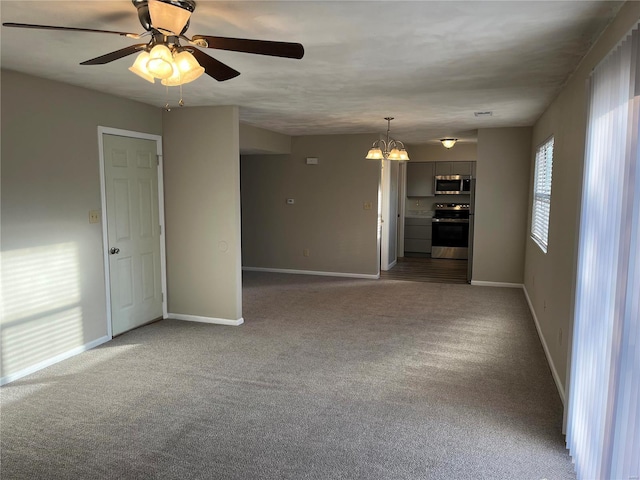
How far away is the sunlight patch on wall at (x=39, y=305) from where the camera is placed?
11.8 feet

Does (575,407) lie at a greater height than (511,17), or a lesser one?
lesser

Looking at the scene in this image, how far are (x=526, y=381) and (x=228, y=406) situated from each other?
233 centimetres

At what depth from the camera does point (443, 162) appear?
992cm

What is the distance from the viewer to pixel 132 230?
4.85 metres

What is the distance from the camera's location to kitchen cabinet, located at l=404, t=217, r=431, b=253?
1027 cm

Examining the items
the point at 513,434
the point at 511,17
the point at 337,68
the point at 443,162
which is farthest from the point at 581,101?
the point at 443,162

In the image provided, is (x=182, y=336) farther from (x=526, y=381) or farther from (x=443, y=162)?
(x=443, y=162)

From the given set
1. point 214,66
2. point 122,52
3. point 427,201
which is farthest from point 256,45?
point 427,201

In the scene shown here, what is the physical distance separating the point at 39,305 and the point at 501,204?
6131mm

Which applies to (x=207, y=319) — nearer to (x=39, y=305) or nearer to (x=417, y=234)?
(x=39, y=305)

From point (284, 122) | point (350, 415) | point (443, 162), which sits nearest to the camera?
point (350, 415)

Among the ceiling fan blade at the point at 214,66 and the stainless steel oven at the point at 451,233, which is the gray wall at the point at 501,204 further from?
the ceiling fan blade at the point at 214,66

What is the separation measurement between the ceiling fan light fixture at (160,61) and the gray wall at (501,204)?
585cm

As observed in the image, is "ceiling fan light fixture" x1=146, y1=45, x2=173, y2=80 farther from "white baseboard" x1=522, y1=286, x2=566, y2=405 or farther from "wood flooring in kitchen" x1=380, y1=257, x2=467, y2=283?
"wood flooring in kitchen" x1=380, y1=257, x2=467, y2=283
